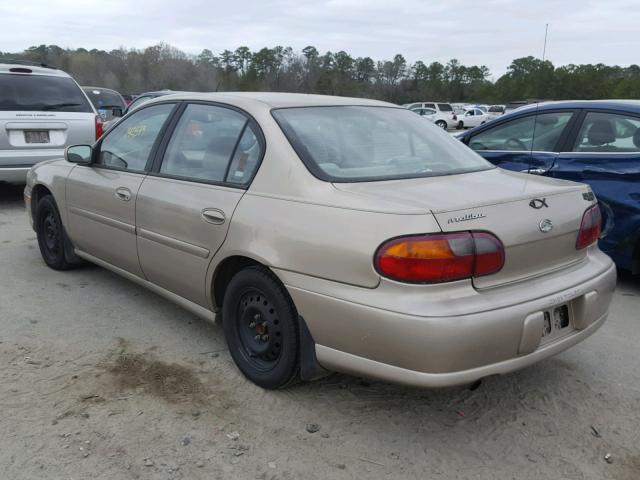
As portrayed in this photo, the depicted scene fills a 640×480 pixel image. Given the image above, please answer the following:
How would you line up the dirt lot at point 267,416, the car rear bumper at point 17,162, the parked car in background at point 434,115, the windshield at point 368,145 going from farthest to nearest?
the parked car in background at point 434,115 → the car rear bumper at point 17,162 → the windshield at point 368,145 → the dirt lot at point 267,416

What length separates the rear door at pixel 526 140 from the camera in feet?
16.7

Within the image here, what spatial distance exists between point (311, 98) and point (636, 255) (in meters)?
2.83

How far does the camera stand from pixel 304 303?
8.80 ft

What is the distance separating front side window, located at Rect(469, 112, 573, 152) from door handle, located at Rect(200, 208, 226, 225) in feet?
10.7

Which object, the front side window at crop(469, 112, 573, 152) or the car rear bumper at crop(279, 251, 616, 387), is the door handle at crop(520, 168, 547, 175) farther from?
the car rear bumper at crop(279, 251, 616, 387)

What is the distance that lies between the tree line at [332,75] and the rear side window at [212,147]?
2795 inches

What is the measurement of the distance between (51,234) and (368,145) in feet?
10.4

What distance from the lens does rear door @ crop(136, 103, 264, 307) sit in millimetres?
3145

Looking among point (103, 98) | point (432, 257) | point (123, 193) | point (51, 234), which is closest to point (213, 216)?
point (123, 193)

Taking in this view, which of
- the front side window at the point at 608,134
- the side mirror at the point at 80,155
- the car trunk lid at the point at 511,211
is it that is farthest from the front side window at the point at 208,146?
the front side window at the point at 608,134

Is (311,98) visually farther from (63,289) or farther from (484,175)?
(63,289)

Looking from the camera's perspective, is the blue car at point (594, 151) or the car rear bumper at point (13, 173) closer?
the blue car at point (594, 151)

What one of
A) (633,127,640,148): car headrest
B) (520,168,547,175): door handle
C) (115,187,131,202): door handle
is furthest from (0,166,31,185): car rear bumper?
(633,127,640,148): car headrest

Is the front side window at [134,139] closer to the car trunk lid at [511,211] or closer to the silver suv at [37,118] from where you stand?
the car trunk lid at [511,211]
